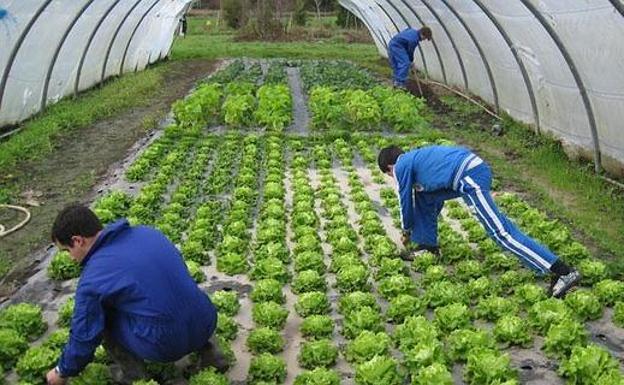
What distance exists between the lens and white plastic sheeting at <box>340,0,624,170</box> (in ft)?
29.7

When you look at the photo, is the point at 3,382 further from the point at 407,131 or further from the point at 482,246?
the point at 407,131

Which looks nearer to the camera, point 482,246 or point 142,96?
point 482,246

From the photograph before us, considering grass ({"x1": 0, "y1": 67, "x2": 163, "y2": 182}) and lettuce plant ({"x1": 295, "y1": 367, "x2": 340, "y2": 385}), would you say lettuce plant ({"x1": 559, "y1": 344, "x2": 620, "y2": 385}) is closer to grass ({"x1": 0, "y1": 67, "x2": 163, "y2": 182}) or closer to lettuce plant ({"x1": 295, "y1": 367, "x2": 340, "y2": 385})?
lettuce plant ({"x1": 295, "y1": 367, "x2": 340, "y2": 385})

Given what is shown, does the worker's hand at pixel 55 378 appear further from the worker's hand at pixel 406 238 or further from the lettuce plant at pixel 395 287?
the worker's hand at pixel 406 238

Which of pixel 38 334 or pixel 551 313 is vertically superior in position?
pixel 551 313

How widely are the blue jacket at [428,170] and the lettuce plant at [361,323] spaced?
145 cm

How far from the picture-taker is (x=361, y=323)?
5.53 meters

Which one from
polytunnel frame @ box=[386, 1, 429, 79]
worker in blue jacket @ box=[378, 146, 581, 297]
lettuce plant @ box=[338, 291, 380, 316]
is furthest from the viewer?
polytunnel frame @ box=[386, 1, 429, 79]

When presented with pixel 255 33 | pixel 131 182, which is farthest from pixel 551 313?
pixel 255 33

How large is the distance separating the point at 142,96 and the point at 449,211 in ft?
36.2

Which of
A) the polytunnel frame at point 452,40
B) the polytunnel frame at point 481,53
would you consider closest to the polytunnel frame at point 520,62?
the polytunnel frame at point 481,53

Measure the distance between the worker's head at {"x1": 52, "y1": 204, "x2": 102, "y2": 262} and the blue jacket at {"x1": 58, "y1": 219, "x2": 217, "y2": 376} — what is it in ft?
0.17

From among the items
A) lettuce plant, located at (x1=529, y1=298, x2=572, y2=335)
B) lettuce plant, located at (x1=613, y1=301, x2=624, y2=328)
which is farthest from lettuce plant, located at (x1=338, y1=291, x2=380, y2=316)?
lettuce plant, located at (x1=613, y1=301, x2=624, y2=328)

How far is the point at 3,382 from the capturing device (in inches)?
194
